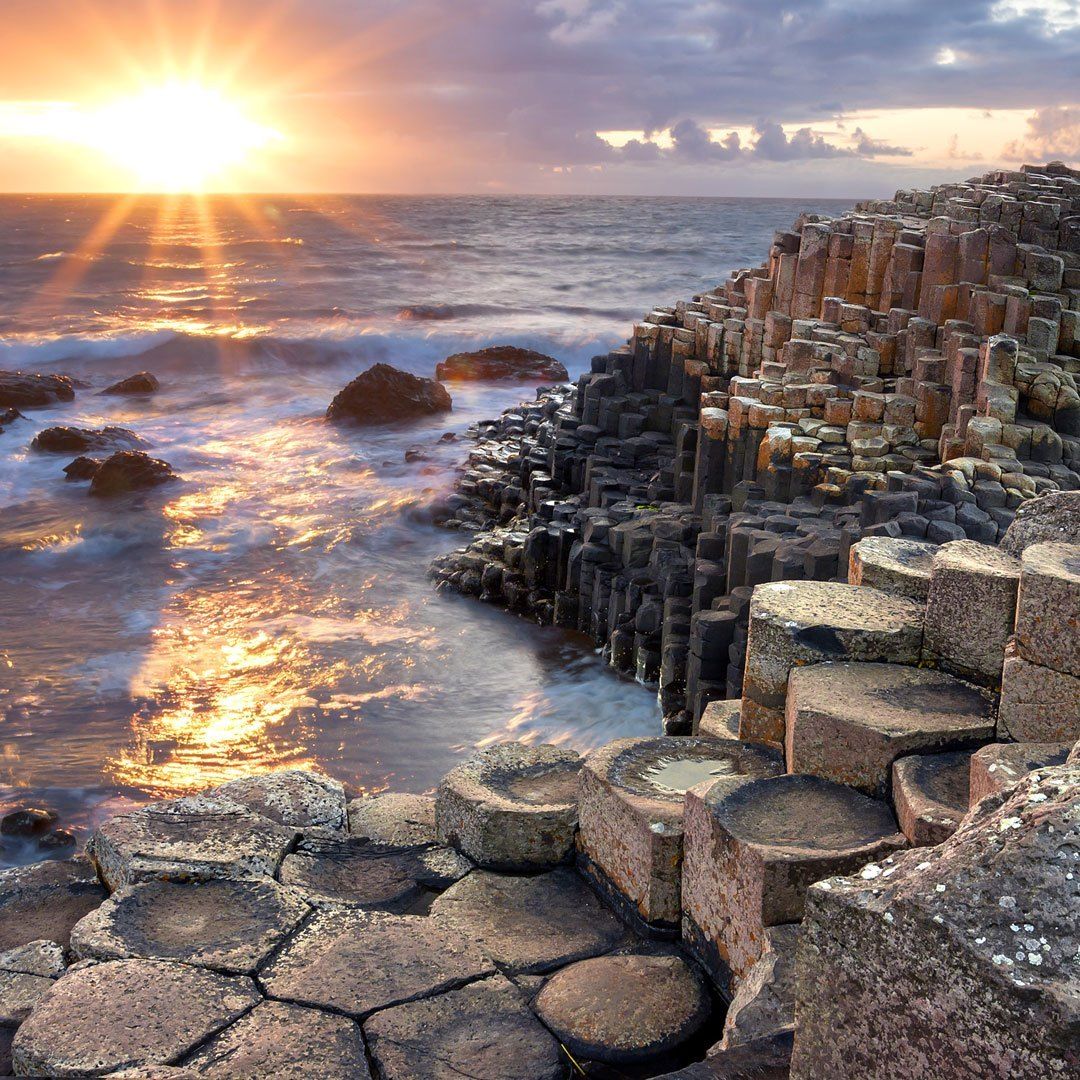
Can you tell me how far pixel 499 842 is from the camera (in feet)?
15.8

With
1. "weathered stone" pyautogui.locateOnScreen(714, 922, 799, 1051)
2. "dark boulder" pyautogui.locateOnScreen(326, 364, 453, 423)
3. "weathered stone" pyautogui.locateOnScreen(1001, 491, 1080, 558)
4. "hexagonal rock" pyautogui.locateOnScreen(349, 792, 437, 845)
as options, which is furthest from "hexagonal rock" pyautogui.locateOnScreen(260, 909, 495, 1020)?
"dark boulder" pyautogui.locateOnScreen(326, 364, 453, 423)

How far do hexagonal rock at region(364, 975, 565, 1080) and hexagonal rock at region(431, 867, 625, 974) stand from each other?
0.25 meters

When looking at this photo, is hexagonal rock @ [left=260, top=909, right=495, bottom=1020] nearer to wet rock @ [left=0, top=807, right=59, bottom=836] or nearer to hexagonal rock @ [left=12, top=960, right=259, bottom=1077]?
hexagonal rock @ [left=12, top=960, right=259, bottom=1077]

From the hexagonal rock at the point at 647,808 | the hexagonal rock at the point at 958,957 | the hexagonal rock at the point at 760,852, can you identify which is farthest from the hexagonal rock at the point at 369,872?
the hexagonal rock at the point at 958,957

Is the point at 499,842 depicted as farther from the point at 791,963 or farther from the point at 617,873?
the point at 791,963

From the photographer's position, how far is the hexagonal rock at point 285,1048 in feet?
11.4

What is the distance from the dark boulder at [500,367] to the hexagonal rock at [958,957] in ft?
86.1

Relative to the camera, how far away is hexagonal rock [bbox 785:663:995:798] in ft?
13.2

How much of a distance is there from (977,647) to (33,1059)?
348 cm

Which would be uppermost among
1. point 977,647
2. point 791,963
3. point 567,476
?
point 977,647

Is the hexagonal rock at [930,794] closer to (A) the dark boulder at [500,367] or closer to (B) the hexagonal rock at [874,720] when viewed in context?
(B) the hexagonal rock at [874,720]

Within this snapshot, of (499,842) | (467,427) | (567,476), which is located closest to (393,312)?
(467,427)

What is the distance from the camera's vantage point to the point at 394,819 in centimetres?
558

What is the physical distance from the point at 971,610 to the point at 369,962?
98.8 inches
